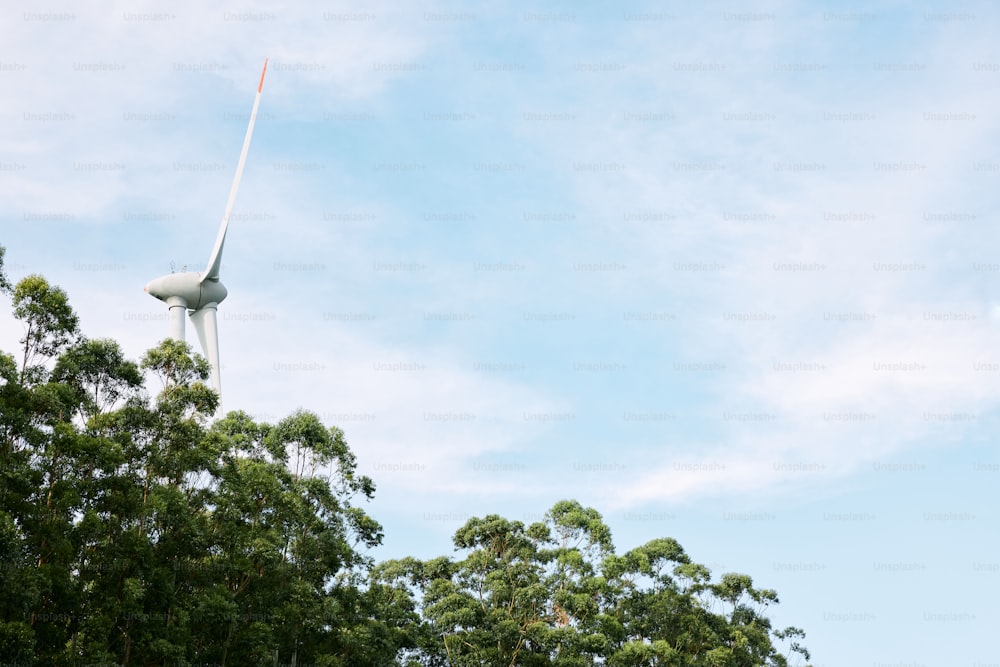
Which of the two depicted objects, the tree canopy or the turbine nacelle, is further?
the turbine nacelle

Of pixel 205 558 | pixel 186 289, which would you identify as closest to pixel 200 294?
pixel 186 289

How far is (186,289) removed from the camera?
141 feet

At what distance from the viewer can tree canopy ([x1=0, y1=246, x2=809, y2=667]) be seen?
2258cm

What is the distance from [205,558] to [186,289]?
18727 millimetres

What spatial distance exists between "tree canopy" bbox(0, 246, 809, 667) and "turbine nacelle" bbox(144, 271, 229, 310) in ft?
38.4

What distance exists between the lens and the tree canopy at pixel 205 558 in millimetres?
22578

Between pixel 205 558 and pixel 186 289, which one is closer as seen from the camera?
pixel 205 558

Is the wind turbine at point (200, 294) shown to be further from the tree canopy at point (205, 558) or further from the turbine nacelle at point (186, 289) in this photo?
the tree canopy at point (205, 558)

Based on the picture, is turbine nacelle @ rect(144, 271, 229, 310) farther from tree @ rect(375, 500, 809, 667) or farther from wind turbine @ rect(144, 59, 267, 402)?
tree @ rect(375, 500, 809, 667)

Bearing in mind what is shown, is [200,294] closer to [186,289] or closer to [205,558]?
[186,289]

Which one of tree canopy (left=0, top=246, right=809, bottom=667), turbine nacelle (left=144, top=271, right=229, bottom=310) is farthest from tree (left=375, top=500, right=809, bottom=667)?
turbine nacelle (left=144, top=271, right=229, bottom=310)

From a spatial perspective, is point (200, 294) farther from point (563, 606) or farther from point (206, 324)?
point (563, 606)

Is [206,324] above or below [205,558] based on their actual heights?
above

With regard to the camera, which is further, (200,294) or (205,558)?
(200,294)
